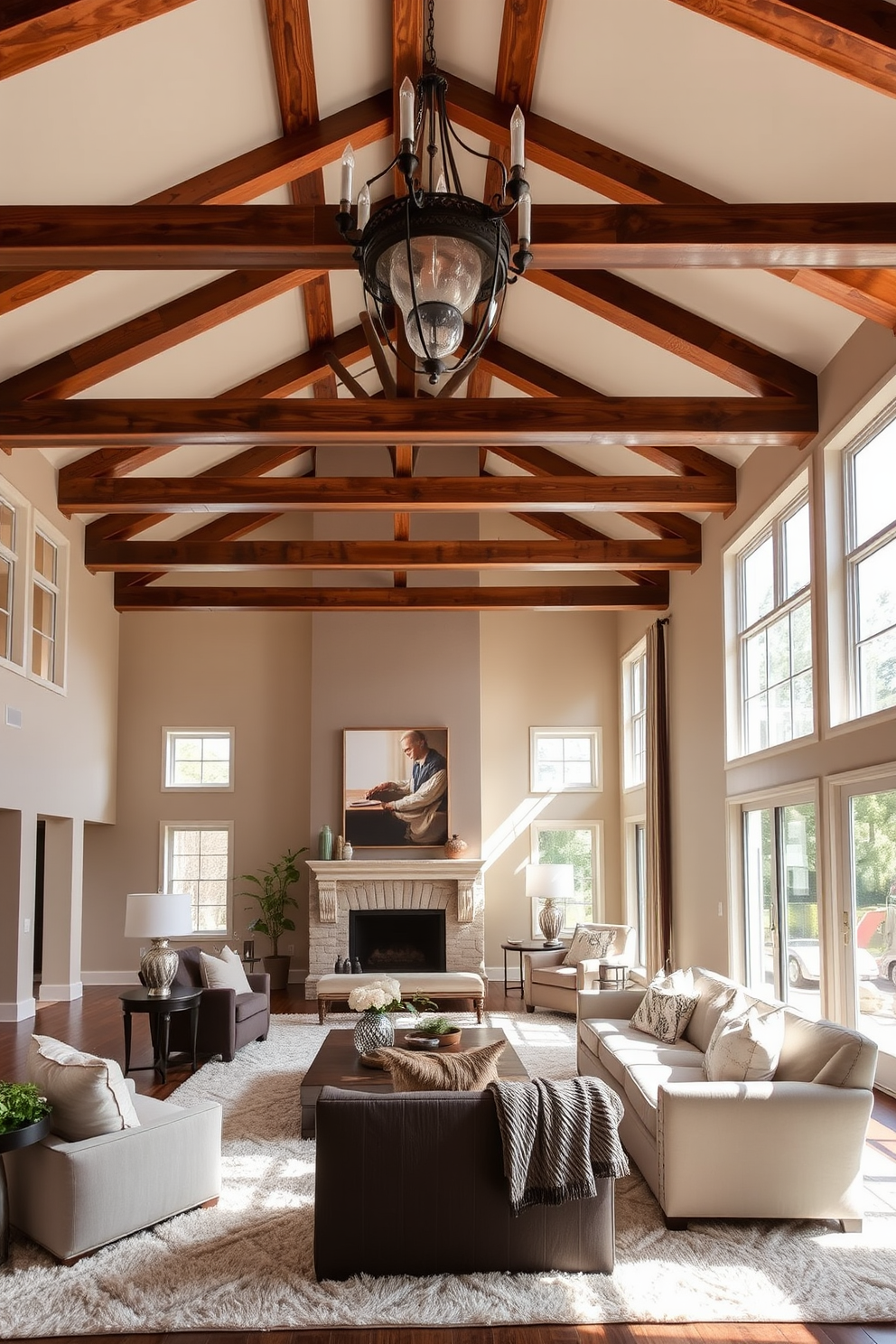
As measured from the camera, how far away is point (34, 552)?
9406mm

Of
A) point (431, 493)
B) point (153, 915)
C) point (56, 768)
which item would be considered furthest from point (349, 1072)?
point (56, 768)

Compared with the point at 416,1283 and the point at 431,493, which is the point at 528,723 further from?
the point at 416,1283

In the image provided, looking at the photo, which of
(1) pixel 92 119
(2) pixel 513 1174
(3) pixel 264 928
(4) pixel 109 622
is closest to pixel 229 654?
(4) pixel 109 622

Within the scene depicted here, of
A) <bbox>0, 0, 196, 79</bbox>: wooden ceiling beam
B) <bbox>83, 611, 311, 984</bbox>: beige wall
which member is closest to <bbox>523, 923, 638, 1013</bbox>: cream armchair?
<bbox>83, 611, 311, 984</bbox>: beige wall

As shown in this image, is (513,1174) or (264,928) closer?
(513,1174)

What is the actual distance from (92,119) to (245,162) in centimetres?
96

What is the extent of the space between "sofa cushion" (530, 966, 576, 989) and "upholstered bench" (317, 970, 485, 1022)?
493mm

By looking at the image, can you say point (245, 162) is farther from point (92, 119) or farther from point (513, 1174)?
point (513, 1174)

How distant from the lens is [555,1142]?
146 inches

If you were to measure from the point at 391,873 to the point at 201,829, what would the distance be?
256 cm

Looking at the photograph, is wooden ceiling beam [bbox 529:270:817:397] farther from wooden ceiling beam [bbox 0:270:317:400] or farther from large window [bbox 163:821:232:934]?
large window [bbox 163:821:232:934]

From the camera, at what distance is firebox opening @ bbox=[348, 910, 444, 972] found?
11.6 m

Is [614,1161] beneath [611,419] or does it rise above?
beneath

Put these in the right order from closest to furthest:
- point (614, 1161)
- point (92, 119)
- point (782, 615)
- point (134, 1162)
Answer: point (614, 1161), point (134, 1162), point (92, 119), point (782, 615)
